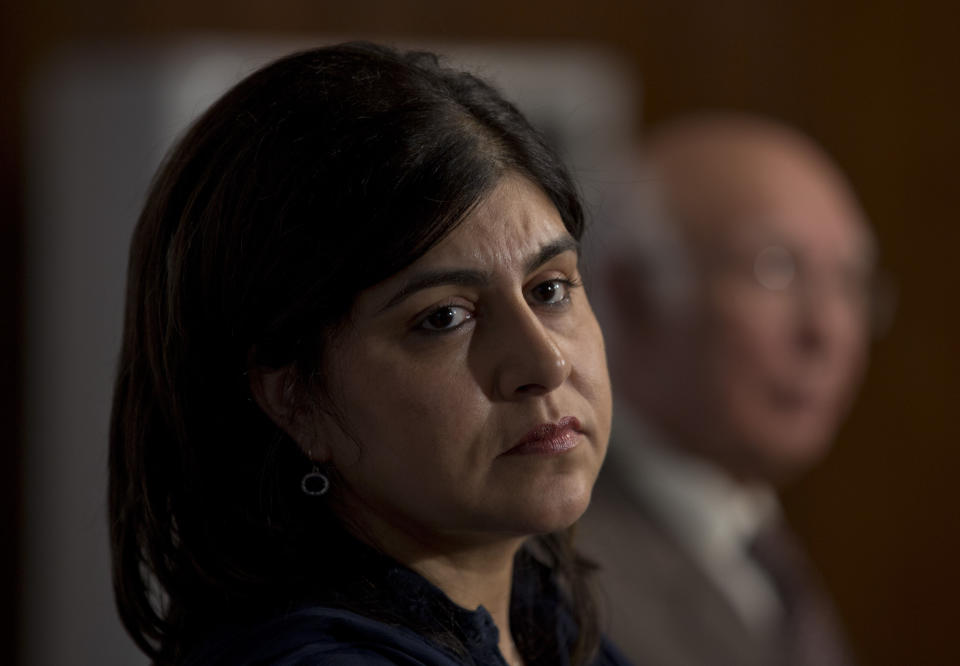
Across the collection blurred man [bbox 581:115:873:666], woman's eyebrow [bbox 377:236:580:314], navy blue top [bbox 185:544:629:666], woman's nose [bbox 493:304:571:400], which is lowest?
blurred man [bbox 581:115:873:666]

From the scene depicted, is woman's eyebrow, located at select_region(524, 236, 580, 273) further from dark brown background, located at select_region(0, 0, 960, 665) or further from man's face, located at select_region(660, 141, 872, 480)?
dark brown background, located at select_region(0, 0, 960, 665)

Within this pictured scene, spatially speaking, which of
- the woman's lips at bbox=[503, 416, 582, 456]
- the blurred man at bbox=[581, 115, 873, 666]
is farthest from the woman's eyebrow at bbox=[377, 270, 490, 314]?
the blurred man at bbox=[581, 115, 873, 666]

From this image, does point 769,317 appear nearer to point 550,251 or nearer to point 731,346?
point 731,346

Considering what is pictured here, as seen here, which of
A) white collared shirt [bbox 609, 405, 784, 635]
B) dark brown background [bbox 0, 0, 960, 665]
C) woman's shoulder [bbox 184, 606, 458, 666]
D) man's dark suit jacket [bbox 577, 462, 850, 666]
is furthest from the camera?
dark brown background [bbox 0, 0, 960, 665]

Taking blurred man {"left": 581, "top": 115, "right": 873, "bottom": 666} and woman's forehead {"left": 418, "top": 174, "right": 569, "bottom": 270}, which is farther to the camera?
blurred man {"left": 581, "top": 115, "right": 873, "bottom": 666}

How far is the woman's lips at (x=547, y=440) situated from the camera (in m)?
0.83

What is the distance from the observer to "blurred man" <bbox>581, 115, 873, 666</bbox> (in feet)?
5.90

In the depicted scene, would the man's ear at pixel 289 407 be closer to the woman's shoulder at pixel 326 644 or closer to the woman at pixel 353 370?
the woman at pixel 353 370

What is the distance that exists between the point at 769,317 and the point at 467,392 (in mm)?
1080

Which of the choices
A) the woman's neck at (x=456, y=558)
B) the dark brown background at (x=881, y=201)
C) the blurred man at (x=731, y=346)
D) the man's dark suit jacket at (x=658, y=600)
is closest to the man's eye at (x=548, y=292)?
the woman's neck at (x=456, y=558)

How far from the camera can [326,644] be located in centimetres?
79

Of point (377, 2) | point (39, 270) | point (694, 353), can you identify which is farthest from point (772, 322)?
point (39, 270)

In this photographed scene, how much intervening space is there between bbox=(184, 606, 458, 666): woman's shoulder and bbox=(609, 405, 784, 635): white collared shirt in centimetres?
96

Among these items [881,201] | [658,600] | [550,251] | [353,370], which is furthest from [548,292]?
[881,201]
